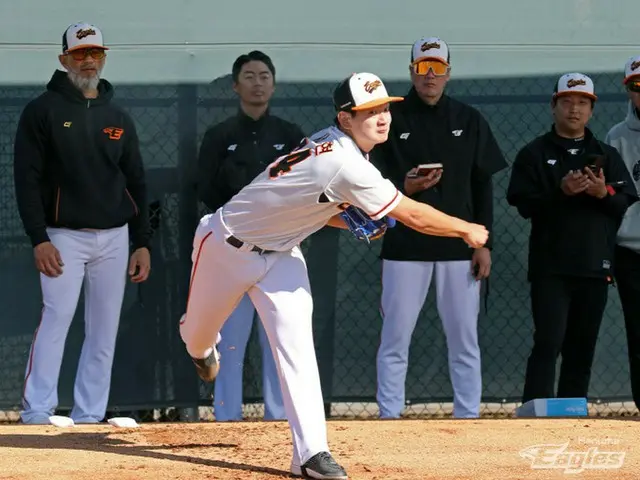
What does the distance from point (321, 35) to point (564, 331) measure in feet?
9.11

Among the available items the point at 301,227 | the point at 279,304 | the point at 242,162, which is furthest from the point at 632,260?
the point at 279,304

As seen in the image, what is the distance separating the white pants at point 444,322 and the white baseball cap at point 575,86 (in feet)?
4.00

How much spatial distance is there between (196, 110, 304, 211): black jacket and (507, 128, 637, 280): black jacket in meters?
1.48

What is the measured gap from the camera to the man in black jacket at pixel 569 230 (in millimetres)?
7852

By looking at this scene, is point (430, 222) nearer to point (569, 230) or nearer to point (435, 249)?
point (435, 249)

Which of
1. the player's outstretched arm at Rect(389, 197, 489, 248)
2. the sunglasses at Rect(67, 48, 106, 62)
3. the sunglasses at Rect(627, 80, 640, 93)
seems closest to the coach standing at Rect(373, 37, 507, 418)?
the sunglasses at Rect(627, 80, 640, 93)

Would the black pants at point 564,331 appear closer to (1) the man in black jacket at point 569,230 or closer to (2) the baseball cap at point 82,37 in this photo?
(1) the man in black jacket at point 569,230

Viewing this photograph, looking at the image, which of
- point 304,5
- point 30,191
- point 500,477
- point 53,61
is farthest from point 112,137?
point 500,477

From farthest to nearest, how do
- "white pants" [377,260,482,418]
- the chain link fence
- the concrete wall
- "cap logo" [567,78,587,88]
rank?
the concrete wall → the chain link fence → "cap logo" [567,78,587,88] → "white pants" [377,260,482,418]

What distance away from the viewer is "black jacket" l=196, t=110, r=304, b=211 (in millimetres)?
8188

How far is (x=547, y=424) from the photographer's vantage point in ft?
23.7

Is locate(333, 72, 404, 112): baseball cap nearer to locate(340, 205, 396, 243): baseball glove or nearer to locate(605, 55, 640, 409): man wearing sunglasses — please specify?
locate(340, 205, 396, 243): baseball glove

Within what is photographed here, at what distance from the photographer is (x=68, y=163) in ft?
25.7

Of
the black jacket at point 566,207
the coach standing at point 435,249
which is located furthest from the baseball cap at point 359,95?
the black jacket at point 566,207
